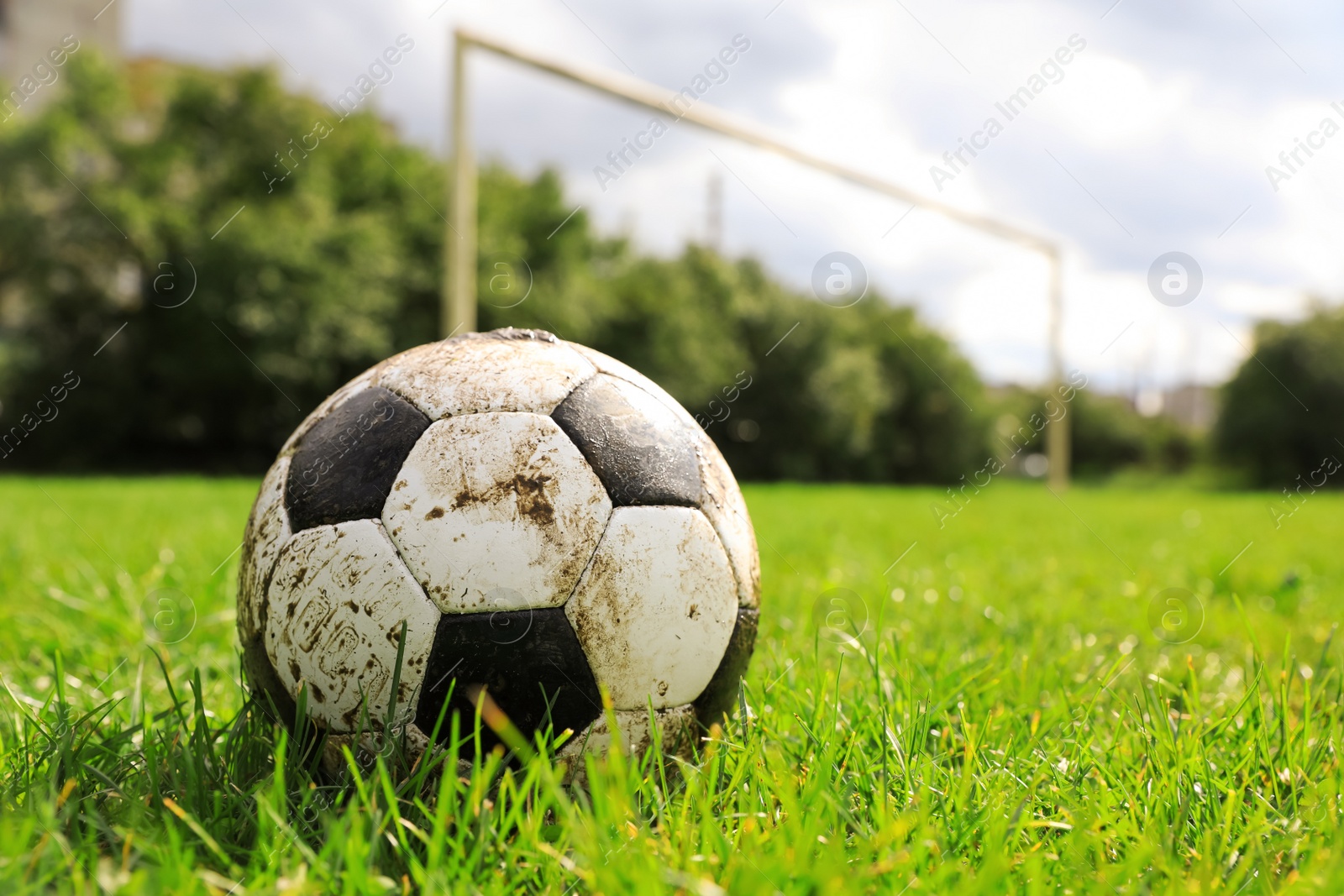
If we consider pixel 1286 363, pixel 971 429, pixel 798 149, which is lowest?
pixel 971 429

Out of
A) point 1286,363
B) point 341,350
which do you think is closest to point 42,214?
point 341,350

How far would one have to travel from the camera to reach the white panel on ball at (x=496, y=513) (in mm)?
1582

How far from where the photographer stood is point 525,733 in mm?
1597

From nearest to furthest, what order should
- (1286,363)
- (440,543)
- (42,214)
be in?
(440,543) → (42,214) → (1286,363)

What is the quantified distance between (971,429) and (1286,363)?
856 centimetres

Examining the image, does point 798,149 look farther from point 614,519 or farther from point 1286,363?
point 1286,363

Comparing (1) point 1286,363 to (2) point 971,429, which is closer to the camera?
(1) point 1286,363

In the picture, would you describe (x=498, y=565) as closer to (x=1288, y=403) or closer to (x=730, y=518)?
(x=730, y=518)

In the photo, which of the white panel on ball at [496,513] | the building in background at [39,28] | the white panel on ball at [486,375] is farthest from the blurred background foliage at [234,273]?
the building in background at [39,28]

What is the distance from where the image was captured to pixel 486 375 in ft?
5.85

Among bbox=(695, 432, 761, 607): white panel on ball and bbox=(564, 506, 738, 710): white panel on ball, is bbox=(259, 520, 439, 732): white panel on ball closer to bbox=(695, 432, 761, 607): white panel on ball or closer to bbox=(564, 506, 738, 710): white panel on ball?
bbox=(564, 506, 738, 710): white panel on ball

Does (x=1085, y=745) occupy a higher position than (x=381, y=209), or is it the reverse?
(x=381, y=209)

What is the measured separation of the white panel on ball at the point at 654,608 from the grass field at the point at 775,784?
0.50ft

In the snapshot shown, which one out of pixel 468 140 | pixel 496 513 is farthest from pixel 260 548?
pixel 468 140
